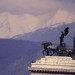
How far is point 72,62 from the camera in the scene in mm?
101750

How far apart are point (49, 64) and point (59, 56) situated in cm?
153

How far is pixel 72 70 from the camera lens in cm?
10075

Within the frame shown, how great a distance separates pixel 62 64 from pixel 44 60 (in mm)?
2329

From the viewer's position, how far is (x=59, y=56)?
336 feet

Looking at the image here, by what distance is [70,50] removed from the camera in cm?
10419

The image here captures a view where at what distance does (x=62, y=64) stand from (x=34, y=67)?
11.1 feet

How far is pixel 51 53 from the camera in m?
105

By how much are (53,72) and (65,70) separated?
1.51 meters

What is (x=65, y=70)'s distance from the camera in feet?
331

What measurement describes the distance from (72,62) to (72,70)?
1341 mm

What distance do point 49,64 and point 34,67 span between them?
6.05 ft

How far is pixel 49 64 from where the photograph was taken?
102125mm

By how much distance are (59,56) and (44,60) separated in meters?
1.83

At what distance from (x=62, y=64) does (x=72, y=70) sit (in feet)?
5.27
